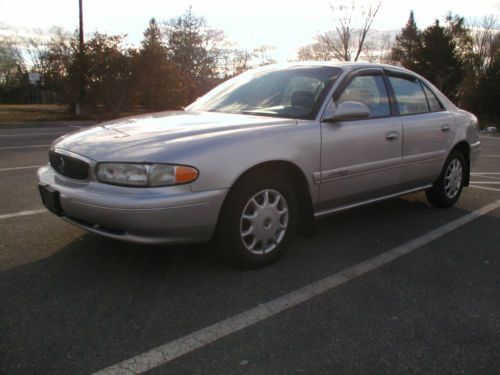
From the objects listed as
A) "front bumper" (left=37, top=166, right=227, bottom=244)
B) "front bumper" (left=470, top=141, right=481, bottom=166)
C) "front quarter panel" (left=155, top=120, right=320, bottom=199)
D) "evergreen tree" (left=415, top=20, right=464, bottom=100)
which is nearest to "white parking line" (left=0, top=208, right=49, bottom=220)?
"front bumper" (left=37, top=166, right=227, bottom=244)

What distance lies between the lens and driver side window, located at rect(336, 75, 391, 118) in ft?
13.0

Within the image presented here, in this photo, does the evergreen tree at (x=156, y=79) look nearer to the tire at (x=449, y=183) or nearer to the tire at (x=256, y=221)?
the tire at (x=449, y=183)

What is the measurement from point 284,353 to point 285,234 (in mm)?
1234

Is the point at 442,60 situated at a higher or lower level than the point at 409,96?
higher

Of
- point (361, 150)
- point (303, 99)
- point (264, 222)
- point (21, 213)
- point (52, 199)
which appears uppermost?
point (303, 99)

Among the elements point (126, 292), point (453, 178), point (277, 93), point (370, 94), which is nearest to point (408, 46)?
point (453, 178)

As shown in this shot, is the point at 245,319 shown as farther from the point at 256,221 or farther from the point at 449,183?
the point at 449,183

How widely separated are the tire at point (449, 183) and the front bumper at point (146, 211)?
9.78ft

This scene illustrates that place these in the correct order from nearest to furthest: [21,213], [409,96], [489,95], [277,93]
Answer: [277,93]
[21,213]
[409,96]
[489,95]

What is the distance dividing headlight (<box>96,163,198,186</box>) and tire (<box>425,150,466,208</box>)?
318 cm

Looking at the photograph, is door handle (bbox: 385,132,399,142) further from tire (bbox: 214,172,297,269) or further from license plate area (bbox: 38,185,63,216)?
license plate area (bbox: 38,185,63,216)

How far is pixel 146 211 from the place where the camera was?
273 centimetres

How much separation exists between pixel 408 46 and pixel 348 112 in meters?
54.2

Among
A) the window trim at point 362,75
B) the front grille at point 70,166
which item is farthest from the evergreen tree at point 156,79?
the front grille at point 70,166
